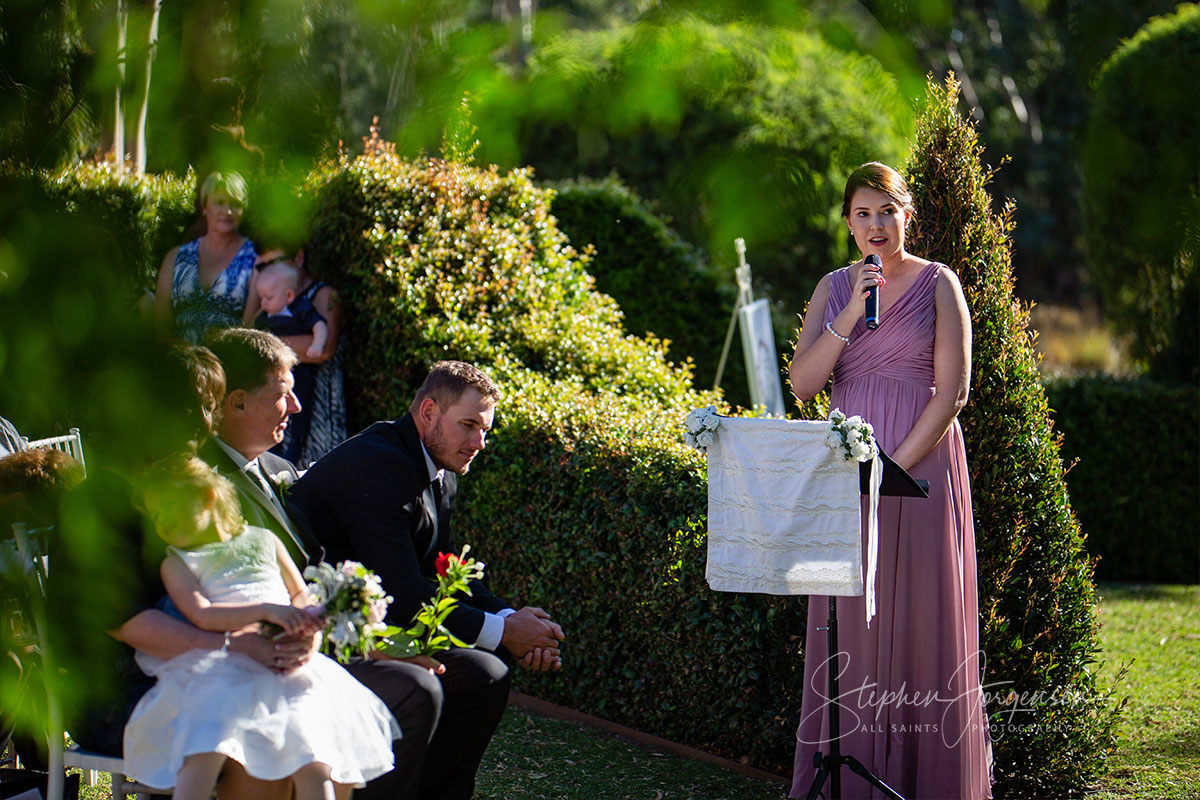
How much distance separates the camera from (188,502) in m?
2.01

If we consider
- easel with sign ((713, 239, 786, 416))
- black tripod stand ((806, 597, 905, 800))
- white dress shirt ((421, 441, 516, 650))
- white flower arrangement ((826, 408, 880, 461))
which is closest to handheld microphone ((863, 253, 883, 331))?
white flower arrangement ((826, 408, 880, 461))

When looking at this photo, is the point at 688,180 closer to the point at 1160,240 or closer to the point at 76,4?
the point at 76,4

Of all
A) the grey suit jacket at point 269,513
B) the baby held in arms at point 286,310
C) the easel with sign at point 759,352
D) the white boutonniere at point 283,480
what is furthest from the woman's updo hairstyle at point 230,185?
the easel with sign at point 759,352

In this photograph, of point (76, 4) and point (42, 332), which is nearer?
point (42, 332)

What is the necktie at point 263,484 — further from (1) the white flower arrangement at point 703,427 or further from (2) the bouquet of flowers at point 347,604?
(1) the white flower arrangement at point 703,427

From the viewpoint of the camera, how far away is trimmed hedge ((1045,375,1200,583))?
9531 millimetres

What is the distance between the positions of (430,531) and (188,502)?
1902mm

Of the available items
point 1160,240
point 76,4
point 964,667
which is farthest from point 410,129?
point 964,667

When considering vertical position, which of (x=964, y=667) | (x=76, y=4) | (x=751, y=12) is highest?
(x=751, y=12)

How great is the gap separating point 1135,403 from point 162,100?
9.68 m

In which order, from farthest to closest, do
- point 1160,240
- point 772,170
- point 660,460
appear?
1. point 660,460
2. point 1160,240
3. point 772,170

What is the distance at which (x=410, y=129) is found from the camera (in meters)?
1.86

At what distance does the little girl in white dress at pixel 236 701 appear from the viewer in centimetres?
276

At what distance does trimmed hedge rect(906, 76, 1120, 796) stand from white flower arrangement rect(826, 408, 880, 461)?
3.62 feet
